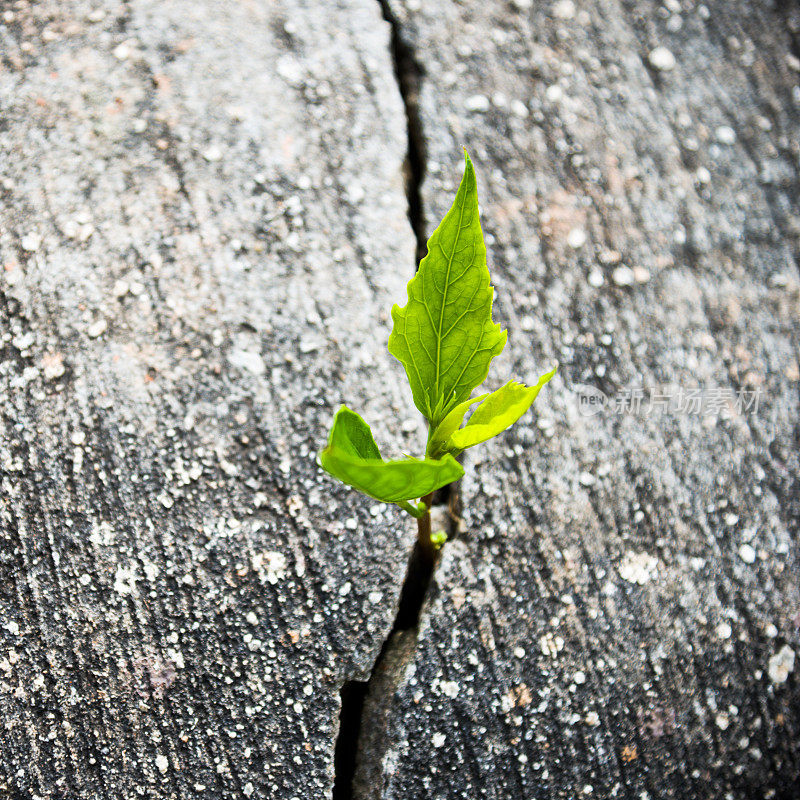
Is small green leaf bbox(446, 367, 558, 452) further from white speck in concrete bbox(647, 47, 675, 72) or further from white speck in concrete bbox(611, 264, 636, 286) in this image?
white speck in concrete bbox(647, 47, 675, 72)

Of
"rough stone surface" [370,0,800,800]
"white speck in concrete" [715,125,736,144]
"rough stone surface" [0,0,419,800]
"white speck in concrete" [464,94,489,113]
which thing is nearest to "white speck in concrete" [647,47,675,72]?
"rough stone surface" [370,0,800,800]

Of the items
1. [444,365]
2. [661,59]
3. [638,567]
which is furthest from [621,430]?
[661,59]

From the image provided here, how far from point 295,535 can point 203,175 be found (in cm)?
48

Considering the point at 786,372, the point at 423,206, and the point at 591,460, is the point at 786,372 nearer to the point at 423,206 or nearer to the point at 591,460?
the point at 591,460

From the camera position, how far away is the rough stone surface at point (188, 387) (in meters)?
0.69

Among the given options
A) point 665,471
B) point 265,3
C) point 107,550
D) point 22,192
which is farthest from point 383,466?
point 265,3

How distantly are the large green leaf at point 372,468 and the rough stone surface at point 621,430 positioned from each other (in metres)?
0.29

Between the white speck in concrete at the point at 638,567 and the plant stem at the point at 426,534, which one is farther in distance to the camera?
the white speck in concrete at the point at 638,567

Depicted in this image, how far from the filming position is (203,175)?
32.1 inches

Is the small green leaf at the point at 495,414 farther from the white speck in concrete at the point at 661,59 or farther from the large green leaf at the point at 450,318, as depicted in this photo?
the white speck in concrete at the point at 661,59

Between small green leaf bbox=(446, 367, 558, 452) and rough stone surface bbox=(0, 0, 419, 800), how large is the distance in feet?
0.82

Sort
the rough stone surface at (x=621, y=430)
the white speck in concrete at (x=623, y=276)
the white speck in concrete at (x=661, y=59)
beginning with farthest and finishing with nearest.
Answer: the white speck in concrete at (x=661, y=59) < the white speck in concrete at (x=623, y=276) < the rough stone surface at (x=621, y=430)

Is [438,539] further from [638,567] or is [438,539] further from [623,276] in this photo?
[623,276]

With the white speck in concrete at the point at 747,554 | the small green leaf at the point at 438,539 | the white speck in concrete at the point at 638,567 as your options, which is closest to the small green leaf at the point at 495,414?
the small green leaf at the point at 438,539
